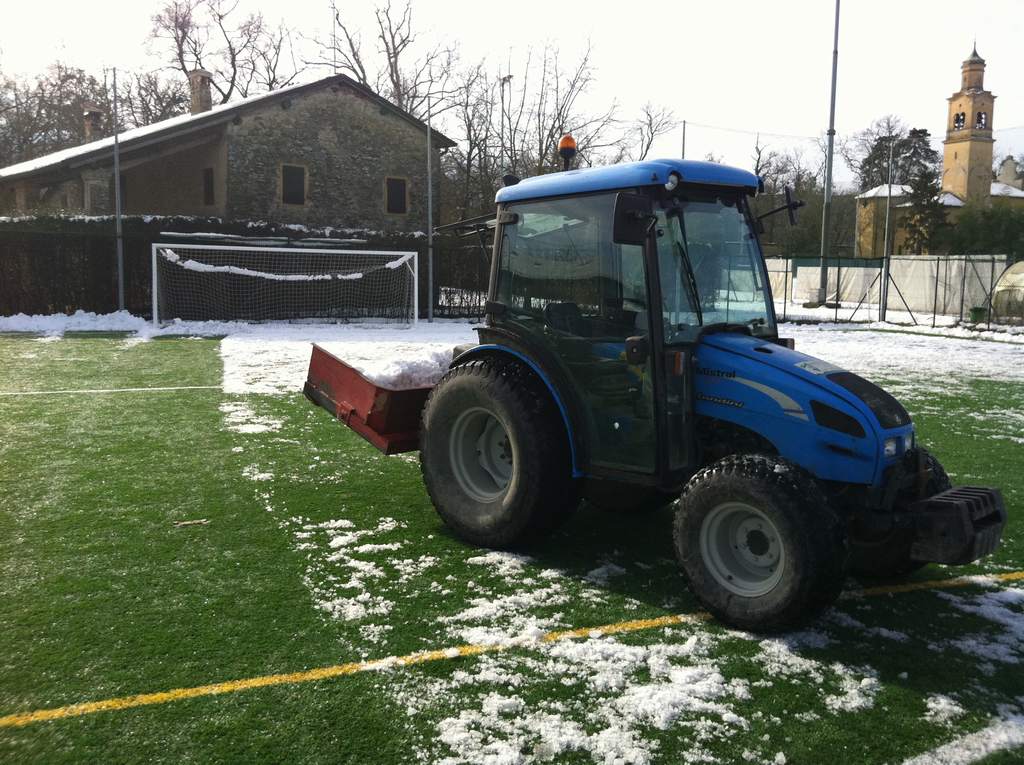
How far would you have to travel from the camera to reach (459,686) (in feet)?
11.3

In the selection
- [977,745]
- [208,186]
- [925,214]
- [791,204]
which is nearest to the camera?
[977,745]

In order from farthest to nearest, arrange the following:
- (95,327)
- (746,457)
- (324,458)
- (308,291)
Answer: (308,291) < (95,327) < (324,458) < (746,457)

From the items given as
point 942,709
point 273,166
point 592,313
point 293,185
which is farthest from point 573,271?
point 293,185

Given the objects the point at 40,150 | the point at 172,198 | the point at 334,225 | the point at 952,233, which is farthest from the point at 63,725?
the point at 952,233

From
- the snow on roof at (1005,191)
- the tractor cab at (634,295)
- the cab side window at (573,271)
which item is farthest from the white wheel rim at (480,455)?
the snow on roof at (1005,191)

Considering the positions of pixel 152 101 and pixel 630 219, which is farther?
pixel 152 101

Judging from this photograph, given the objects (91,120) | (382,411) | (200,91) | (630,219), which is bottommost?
(382,411)

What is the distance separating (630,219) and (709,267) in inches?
26.4

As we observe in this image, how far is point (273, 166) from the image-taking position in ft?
94.4

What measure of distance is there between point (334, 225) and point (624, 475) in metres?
27.6

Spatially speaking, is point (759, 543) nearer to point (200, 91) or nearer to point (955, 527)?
point (955, 527)

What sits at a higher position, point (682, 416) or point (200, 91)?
point (200, 91)

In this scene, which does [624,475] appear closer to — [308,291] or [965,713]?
[965,713]

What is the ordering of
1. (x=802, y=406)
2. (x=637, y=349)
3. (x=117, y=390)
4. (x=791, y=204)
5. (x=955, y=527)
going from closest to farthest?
(x=955, y=527) < (x=802, y=406) < (x=637, y=349) < (x=791, y=204) < (x=117, y=390)
